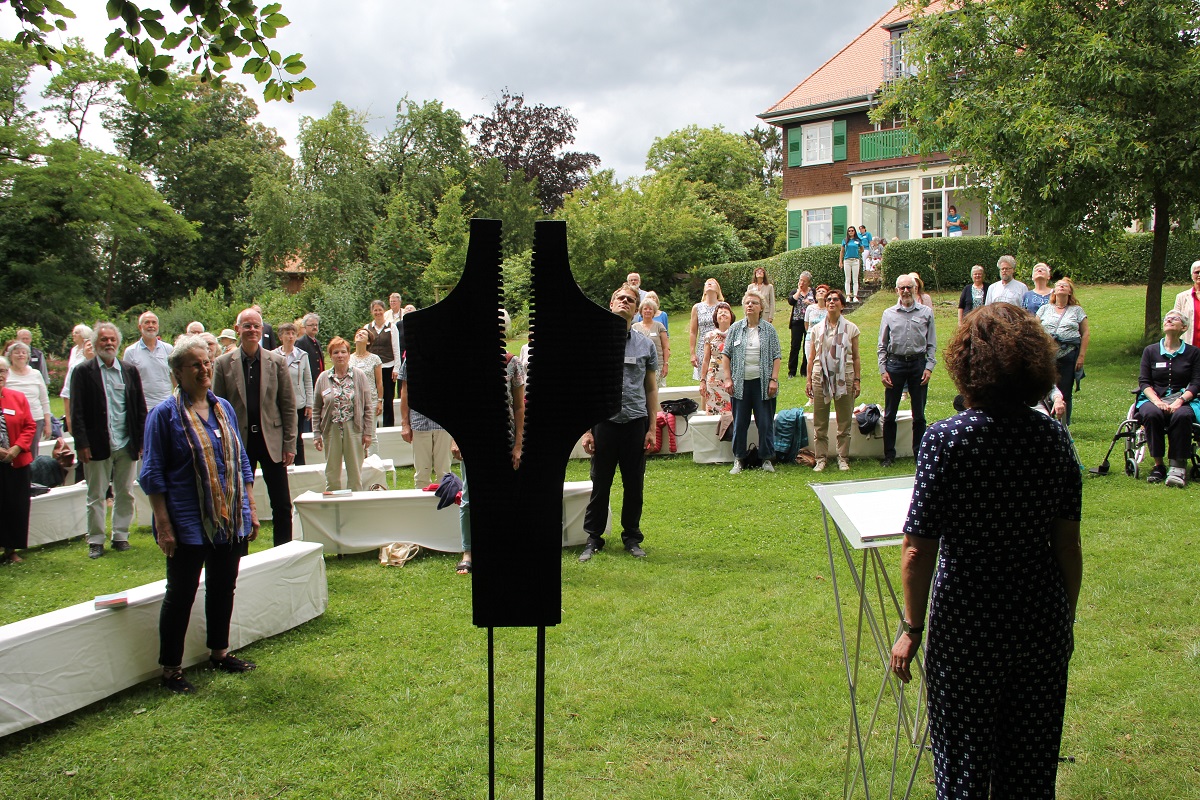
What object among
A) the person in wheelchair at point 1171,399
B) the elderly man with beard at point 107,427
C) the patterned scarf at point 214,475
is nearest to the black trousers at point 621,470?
the patterned scarf at point 214,475

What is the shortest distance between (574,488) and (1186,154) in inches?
502

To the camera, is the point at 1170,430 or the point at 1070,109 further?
the point at 1070,109

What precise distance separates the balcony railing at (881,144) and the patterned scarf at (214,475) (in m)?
32.7

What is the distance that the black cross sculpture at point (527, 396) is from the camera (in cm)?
262

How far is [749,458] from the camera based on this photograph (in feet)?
34.8

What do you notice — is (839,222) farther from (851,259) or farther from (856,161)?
(851,259)

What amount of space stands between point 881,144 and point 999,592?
34.4 meters

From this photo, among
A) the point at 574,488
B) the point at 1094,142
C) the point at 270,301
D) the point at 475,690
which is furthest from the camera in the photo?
the point at 270,301

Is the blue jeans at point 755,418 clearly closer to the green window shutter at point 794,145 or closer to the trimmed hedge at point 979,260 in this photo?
the trimmed hedge at point 979,260

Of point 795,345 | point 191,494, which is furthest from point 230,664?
point 795,345

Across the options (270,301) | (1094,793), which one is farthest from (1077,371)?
(270,301)

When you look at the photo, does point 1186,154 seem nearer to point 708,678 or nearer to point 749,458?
point 749,458

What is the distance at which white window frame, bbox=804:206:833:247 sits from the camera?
36000 mm

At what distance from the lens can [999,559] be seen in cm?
257
